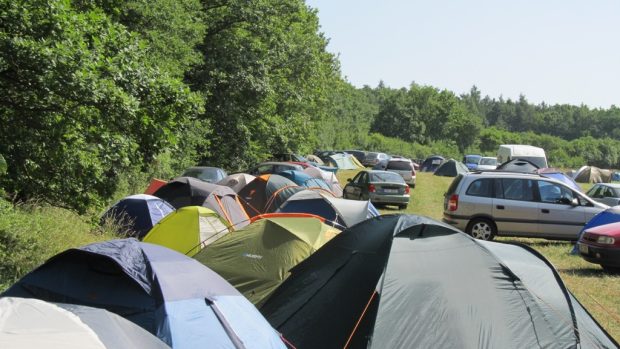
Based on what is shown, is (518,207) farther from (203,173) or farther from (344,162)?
(344,162)

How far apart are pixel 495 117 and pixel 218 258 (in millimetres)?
162249

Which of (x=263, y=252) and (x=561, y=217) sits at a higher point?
(x=263, y=252)

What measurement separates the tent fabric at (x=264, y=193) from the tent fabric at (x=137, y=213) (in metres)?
2.95

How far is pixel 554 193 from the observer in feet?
51.2

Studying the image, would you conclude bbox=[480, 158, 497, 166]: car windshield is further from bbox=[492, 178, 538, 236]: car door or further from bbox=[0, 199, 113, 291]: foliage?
bbox=[0, 199, 113, 291]: foliage

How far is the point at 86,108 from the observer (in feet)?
33.3

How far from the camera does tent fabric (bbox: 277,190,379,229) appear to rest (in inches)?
517

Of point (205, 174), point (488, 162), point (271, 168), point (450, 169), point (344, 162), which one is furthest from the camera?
point (344, 162)

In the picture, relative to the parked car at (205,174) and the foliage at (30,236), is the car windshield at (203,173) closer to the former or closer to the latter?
the parked car at (205,174)

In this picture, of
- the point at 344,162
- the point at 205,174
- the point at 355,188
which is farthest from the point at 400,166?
the point at 344,162

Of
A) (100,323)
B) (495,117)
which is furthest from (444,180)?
(495,117)

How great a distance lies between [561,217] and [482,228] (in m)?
1.85

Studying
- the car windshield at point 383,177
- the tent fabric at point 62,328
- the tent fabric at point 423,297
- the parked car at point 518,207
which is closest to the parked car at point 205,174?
the car windshield at point 383,177

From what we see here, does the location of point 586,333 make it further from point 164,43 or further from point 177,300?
point 164,43
